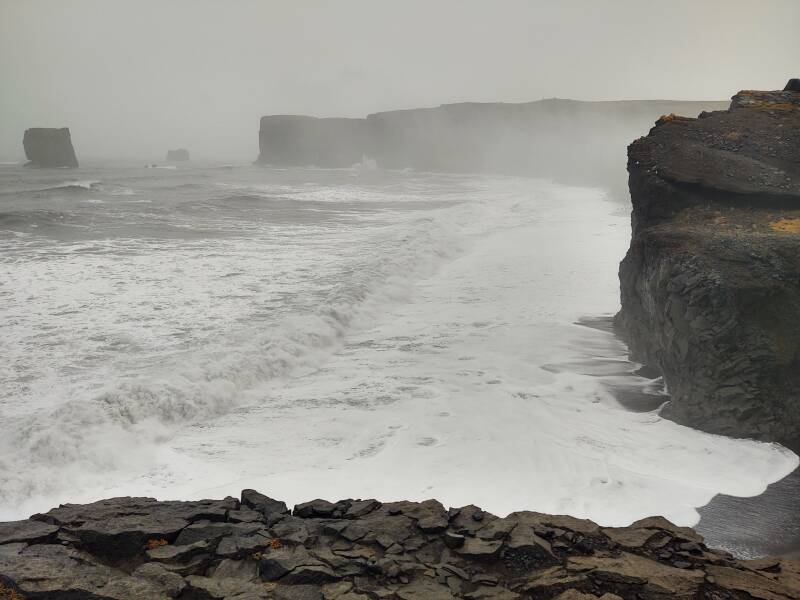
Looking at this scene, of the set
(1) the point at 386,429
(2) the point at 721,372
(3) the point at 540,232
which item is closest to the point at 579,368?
(2) the point at 721,372

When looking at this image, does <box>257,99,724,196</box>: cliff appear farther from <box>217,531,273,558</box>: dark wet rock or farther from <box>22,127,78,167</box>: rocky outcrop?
<box>217,531,273,558</box>: dark wet rock

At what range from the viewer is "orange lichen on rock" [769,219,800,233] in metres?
7.23

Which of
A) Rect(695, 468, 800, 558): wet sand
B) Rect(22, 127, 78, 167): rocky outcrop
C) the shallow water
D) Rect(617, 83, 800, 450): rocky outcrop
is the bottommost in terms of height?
Rect(695, 468, 800, 558): wet sand

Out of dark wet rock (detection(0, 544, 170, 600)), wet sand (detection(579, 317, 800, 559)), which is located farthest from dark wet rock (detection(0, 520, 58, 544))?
wet sand (detection(579, 317, 800, 559))

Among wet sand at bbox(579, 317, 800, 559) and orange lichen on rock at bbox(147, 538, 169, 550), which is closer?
orange lichen on rock at bbox(147, 538, 169, 550)

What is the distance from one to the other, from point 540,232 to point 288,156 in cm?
8353

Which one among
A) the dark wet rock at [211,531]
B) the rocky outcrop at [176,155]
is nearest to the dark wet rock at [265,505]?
the dark wet rock at [211,531]

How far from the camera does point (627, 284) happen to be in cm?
946

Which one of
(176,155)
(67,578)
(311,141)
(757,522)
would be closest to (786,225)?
(757,522)

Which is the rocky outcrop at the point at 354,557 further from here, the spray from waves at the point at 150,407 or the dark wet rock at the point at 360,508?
the spray from waves at the point at 150,407

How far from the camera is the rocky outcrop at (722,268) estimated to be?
6.38 meters

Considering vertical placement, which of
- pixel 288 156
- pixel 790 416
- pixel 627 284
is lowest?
pixel 790 416

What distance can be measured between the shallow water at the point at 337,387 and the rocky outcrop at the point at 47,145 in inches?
2464

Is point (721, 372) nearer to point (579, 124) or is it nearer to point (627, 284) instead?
point (627, 284)
